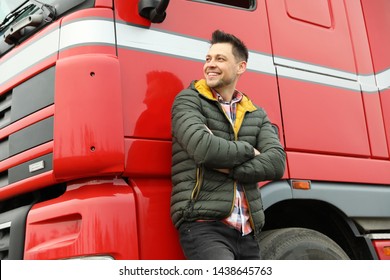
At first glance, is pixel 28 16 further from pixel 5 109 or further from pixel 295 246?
pixel 295 246

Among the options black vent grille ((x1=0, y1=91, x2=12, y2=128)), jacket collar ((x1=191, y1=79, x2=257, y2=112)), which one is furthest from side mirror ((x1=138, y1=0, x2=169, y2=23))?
black vent grille ((x1=0, y1=91, x2=12, y2=128))

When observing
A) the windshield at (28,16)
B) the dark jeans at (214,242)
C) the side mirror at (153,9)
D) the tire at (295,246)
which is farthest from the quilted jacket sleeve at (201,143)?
the windshield at (28,16)

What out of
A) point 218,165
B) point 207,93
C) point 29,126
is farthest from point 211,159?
point 29,126

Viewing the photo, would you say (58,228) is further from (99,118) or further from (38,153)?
(99,118)

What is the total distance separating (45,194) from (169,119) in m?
0.73

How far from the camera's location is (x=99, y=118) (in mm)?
2309

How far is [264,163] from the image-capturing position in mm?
2373

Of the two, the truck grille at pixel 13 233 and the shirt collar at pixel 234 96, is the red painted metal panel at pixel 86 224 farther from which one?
the shirt collar at pixel 234 96

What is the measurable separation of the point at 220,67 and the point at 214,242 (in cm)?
82

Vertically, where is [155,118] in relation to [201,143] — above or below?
above

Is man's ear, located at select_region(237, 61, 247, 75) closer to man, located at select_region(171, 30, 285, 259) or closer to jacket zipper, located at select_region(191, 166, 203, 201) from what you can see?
man, located at select_region(171, 30, 285, 259)

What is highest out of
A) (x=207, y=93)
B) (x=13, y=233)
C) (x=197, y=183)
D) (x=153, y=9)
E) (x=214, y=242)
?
(x=153, y=9)

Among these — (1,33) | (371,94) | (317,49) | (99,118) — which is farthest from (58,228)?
(371,94)

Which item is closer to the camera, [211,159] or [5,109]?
[211,159]
